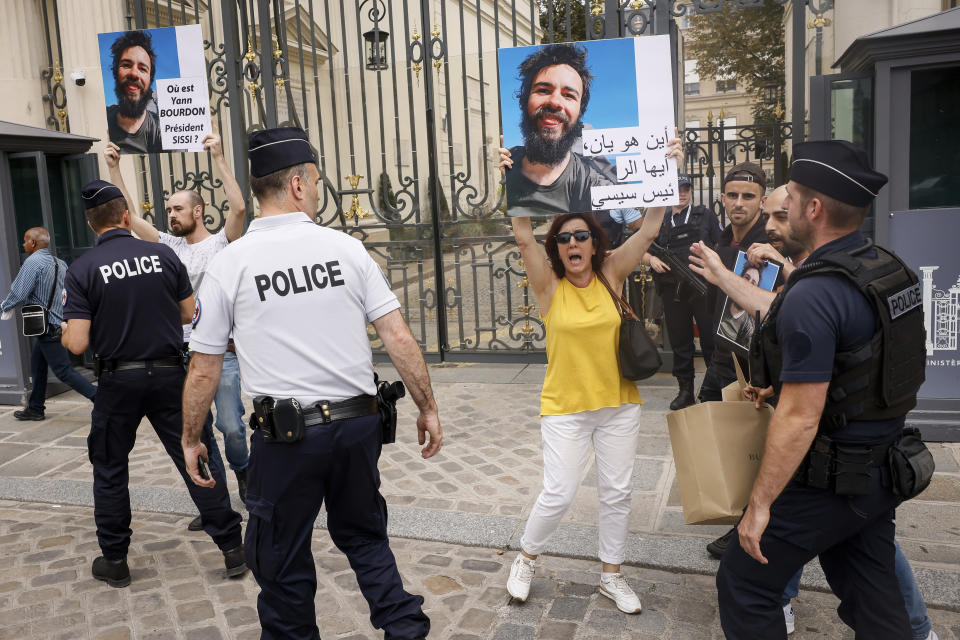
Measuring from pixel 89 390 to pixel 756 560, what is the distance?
625cm

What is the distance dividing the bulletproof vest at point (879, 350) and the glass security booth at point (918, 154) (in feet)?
11.2

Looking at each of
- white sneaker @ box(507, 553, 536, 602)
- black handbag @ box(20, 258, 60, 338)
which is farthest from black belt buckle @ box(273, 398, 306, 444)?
black handbag @ box(20, 258, 60, 338)

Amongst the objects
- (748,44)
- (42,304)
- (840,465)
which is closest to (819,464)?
(840,465)

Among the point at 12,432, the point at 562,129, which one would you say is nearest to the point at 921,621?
the point at 562,129

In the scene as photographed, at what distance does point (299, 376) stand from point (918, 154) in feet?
16.4

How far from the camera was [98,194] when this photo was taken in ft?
13.6

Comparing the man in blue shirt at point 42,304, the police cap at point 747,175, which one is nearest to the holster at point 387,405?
the police cap at point 747,175

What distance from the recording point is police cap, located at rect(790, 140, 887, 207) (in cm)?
238

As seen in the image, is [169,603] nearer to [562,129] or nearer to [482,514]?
[482,514]

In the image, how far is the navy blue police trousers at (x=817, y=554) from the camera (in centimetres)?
242

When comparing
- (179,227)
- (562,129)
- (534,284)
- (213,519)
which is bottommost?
(213,519)

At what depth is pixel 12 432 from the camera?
6.99 meters

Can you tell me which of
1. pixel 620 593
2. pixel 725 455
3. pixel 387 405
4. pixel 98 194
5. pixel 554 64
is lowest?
pixel 620 593

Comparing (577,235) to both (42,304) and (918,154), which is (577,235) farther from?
(42,304)
